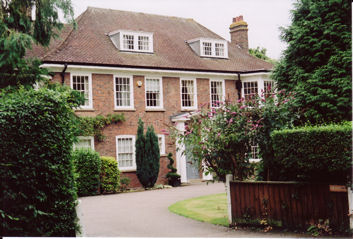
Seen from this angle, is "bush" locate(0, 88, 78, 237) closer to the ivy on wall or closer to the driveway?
the driveway

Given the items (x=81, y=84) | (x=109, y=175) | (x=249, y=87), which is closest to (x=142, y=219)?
(x=109, y=175)

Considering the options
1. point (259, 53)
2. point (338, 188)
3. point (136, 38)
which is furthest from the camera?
point (259, 53)

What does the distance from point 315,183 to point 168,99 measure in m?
13.4

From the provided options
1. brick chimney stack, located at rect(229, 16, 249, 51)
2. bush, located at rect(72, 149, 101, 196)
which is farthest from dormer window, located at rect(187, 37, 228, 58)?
bush, located at rect(72, 149, 101, 196)

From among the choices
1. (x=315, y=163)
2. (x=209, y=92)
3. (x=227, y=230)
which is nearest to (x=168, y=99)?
(x=209, y=92)

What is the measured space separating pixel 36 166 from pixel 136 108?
12.6m

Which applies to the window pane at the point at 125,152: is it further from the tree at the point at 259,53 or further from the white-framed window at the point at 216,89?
the tree at the point at 259,53

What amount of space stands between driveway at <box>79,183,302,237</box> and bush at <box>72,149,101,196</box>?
0.63 m

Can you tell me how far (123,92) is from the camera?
20.0m

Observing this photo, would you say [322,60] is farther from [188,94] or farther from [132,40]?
[132,40]

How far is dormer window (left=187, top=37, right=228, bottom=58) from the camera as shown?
23391 millimetres

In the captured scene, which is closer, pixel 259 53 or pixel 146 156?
pixel 146 156

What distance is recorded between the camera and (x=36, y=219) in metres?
7.73

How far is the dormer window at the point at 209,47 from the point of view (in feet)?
76.7
